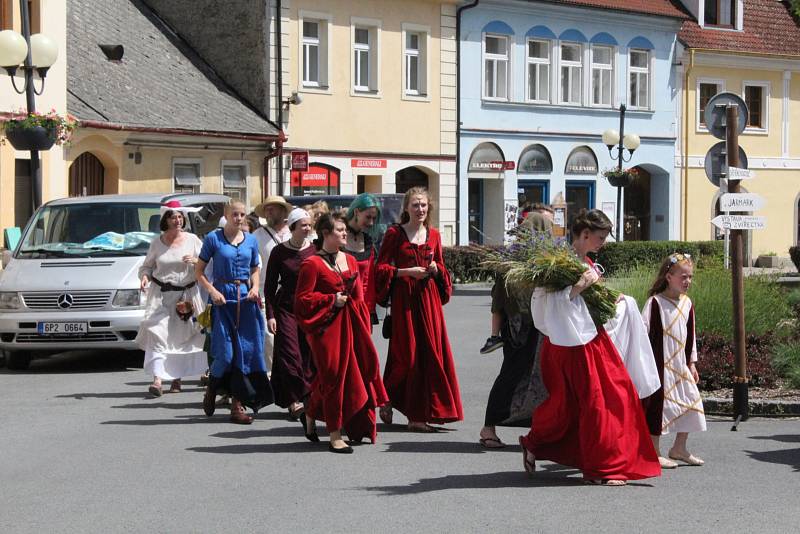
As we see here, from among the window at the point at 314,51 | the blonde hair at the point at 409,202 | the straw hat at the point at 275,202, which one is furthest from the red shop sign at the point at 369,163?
the blonde hair at the point at 409,202

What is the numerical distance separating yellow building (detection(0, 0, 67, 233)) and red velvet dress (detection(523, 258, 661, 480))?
18.8m

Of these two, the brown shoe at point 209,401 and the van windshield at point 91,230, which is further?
the van windshield at point 91,230

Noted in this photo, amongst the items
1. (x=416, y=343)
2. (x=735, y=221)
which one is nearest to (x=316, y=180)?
(x=735, y=221)

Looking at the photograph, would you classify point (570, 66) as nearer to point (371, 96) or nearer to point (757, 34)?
point (371, 96)

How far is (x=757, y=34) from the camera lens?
47531mm

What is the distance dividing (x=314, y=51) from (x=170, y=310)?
23820 millimetres

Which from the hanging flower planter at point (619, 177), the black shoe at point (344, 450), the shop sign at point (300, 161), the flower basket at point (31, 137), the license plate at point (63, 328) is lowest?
the black shoe at point (344, 450)

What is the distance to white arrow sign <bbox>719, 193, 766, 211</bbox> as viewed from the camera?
12.0m

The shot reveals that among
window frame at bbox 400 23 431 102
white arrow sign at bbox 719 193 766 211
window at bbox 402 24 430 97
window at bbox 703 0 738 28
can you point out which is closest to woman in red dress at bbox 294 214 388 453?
white arrow sign at bbox 719 193 766 211

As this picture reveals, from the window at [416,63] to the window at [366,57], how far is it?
1180mm

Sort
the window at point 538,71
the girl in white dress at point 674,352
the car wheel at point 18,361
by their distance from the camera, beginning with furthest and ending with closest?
the window at point 538,71
the car wheel at point 18,361
the girl in white dress at point 674,352

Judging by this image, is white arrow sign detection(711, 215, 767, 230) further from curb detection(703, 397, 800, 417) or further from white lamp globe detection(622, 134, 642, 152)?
white lamp globe detection(622, 134, 642, 152)

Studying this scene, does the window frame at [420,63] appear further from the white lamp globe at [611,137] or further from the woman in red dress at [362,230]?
the woman in red dress at [362,230]

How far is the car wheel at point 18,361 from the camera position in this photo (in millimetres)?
15930
